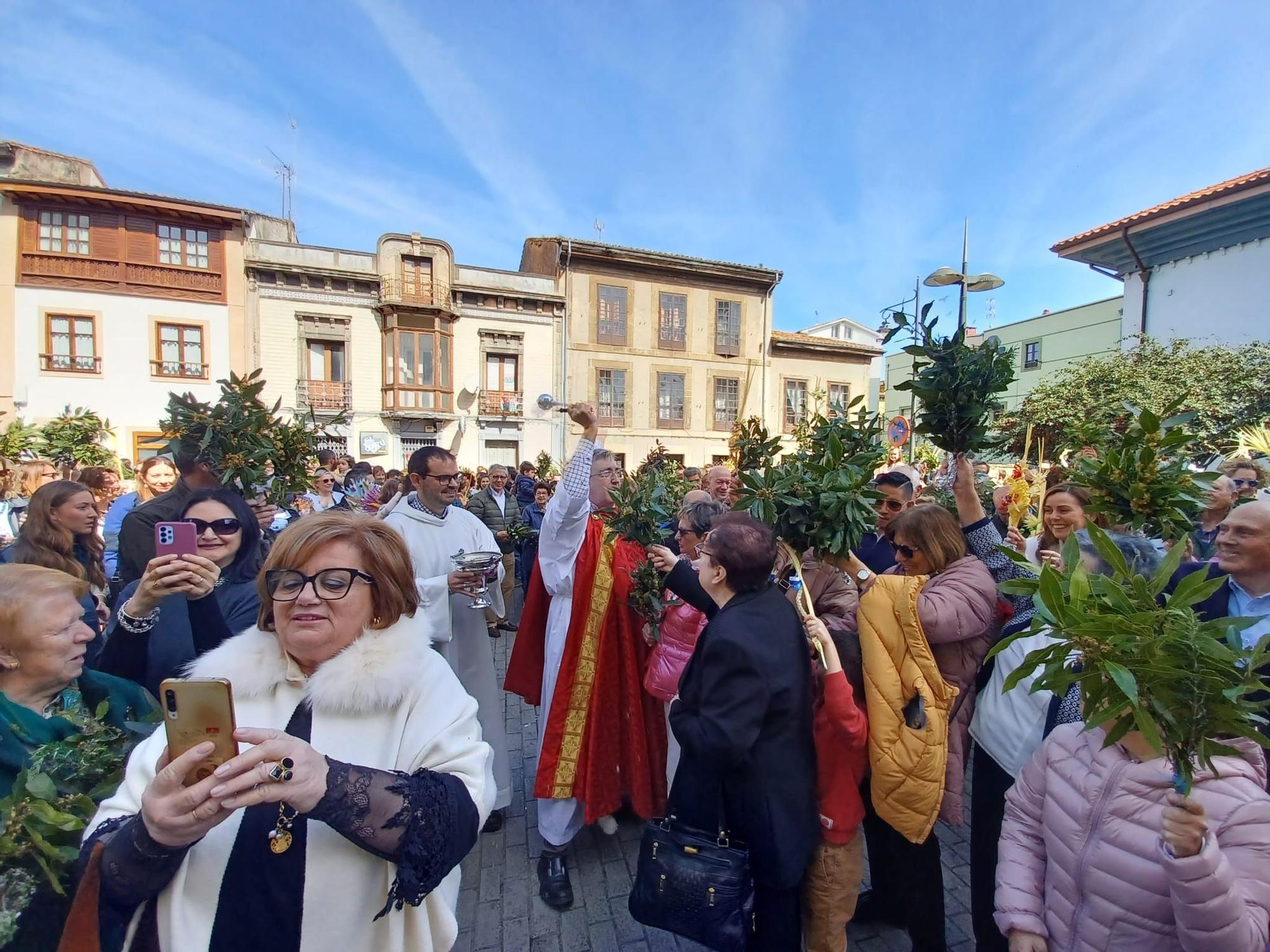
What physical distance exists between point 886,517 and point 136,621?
422 centimetres

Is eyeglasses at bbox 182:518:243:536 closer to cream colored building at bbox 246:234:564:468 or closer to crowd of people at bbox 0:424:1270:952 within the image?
crowd of people at bbox 0:424:1270:952

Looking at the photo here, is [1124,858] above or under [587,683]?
above

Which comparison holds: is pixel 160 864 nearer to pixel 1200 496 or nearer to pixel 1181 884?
pixel 1181 884

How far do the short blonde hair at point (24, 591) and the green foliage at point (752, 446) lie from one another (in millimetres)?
2687

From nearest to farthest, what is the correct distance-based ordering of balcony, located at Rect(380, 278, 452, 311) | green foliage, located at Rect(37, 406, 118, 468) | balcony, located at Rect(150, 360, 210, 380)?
green foliage, located at Rect(37, 406, 118, 468) < balcony, located at Rect(150, 360, 210, 380) < balcony, located at Rect(380, 278, 452, 311)

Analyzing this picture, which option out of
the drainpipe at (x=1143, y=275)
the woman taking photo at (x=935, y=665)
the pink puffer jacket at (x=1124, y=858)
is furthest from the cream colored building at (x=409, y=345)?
the pink puffer jacket at (x=1124, y=858)

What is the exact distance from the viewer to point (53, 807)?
1370 millimetres

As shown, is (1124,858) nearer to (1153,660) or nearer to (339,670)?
A: (1153,660)

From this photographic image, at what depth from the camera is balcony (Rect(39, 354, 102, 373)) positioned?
15945 mm

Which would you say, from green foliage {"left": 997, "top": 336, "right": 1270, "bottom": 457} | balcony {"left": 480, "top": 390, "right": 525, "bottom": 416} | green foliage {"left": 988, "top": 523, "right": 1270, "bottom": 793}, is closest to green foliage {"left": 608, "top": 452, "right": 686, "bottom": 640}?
green foliage {"left": 988, "top": 523, "right": 1270, "bottom": 793}

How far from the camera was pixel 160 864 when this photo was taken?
1.19 m

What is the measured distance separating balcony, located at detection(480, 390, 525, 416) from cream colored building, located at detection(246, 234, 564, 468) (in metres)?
0.03

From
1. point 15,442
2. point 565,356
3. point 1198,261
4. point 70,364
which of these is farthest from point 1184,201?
point 70,364

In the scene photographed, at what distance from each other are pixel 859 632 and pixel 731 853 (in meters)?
0.95
